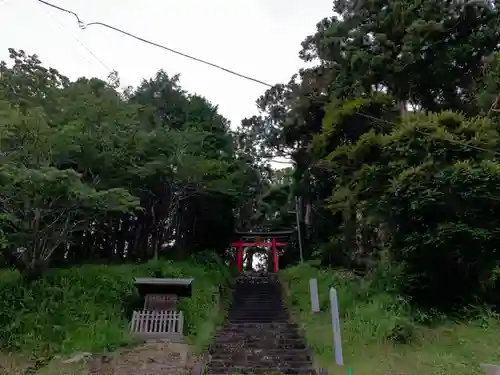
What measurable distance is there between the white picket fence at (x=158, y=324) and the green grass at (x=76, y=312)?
303 millimetres

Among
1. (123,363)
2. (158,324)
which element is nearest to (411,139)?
(158,324)

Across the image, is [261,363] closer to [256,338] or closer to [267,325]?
[256,338]

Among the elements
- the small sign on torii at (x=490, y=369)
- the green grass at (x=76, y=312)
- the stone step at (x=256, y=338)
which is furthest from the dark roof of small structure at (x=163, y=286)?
the small sign on torii at (x=490, y=369)

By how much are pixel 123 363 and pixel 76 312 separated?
7.58ft

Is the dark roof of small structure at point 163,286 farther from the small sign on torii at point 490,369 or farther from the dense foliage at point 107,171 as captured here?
the small sign on torii at point 490,369

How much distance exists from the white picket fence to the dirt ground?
0.67 metres

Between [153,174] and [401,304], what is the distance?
9.69 metres

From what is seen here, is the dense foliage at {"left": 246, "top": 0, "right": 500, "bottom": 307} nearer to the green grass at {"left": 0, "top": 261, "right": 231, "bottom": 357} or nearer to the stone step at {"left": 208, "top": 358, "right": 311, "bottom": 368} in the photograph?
the stone step at {"left": 208, "top": 358, "right": 311, "bottom": 368}

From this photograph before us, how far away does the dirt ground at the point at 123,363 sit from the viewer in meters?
8.66

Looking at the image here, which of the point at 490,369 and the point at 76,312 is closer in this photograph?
the point at 490,369

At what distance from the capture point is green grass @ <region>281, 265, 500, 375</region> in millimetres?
8438

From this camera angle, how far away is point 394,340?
30.9ft

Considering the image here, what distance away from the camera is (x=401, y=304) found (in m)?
10.9

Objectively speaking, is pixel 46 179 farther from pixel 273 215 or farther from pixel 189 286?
pixel 273 215
